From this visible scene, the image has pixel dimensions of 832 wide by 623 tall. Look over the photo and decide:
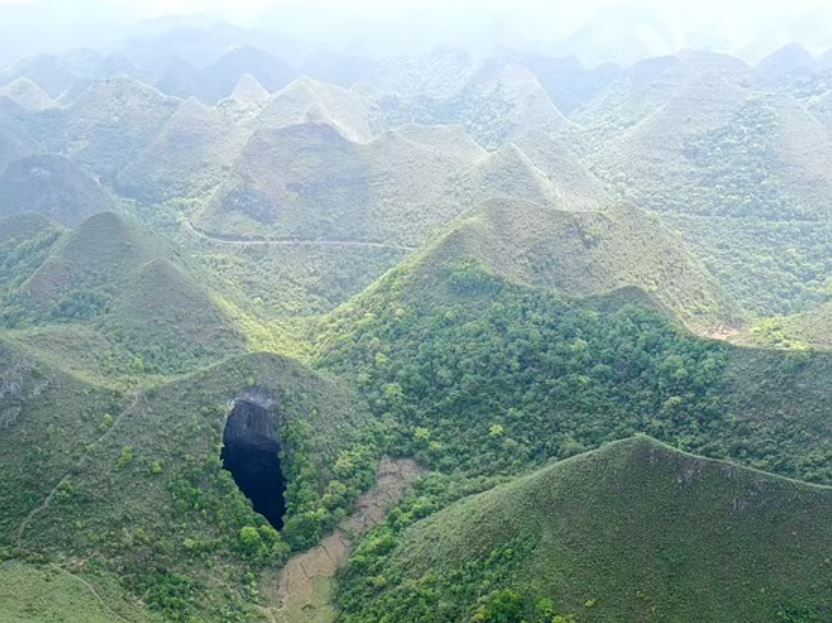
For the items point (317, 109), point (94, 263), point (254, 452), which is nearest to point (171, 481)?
point (254, 452)

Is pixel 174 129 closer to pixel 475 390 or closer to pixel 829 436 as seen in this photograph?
pixel 475 390

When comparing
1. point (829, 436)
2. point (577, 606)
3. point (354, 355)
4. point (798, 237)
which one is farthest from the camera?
point (798, 237)

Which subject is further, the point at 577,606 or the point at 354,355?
the point at 354,355

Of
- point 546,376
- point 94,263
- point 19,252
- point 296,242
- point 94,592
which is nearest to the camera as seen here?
point 94,592

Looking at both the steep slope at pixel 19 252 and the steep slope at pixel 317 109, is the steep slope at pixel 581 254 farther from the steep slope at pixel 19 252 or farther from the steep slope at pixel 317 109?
the steep slope at pixel 317 109

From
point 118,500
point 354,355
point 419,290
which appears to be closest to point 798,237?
point 419,290

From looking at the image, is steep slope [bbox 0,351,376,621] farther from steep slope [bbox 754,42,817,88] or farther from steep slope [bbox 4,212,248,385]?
steep slope [bbox 754,42,817,88]

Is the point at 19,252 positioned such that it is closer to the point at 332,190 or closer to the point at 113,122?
the point at 332,190
